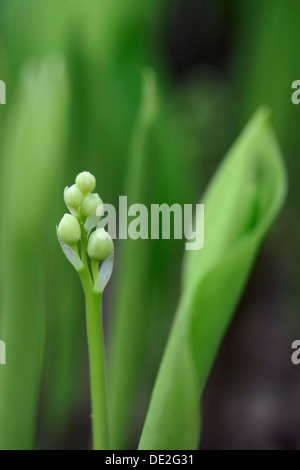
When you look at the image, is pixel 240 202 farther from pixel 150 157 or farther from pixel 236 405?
pixel 236 405

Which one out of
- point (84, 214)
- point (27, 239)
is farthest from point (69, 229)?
point (27, 239)

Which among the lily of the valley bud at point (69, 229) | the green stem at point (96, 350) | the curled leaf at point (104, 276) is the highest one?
the lily of the valley bud at point (69, 229)

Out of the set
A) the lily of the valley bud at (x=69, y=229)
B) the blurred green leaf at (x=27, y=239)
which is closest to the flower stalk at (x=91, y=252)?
the lily of the valley bud at (x=69, y=229)

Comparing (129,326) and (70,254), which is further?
(129,326)

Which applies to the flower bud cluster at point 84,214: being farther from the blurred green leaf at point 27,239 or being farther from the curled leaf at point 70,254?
the blurred green leaf at point 27,239

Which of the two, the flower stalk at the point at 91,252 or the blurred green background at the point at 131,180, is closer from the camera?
the flower stalk at the point at 91,252

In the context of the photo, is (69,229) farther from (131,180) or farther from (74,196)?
(131,180)
